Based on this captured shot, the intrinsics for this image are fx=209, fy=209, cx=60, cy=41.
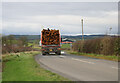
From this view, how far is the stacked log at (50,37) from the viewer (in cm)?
3359

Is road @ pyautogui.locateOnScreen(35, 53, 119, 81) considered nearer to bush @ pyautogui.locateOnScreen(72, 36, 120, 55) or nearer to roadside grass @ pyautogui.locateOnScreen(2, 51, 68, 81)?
roadside grass @ pyautogui.locateOnScreen(2, 51, 68, 81)

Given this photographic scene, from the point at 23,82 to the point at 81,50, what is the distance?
107 feet

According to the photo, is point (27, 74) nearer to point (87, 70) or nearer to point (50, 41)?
point (87, 70)

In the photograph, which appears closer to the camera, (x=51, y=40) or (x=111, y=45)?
(x=111, y=45)

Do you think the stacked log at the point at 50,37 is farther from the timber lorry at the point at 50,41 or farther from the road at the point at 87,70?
the road at the point at 87,70

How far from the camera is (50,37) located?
33.8 metres

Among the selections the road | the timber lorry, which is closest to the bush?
the timber lorry

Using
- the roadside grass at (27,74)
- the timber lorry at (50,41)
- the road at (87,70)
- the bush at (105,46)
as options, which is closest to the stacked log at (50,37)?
the timber lorry at (50,41)

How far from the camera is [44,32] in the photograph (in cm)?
3397

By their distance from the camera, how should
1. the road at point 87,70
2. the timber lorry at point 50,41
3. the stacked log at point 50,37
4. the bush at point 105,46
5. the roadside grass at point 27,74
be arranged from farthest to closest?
the stacked log at point 50,37 < the timber lorry at point 50,41 < the bush at point 105,46 < the road at point 87,70 < the roadside grass at point 27,74

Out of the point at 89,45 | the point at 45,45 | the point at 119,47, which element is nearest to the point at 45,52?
the point at 45,45

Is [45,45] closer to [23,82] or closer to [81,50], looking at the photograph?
[81,50]

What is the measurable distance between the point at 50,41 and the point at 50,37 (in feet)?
2.36

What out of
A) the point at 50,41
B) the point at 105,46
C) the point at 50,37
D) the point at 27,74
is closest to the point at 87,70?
the point at 27,74
